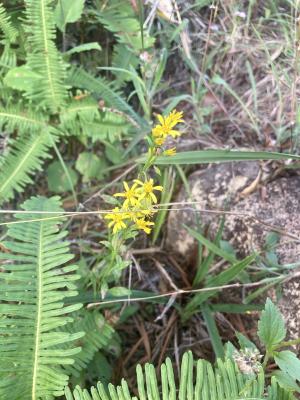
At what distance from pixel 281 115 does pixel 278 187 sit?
0.36m

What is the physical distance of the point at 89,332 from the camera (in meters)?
1.63

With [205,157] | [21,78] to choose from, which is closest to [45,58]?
[21,78]

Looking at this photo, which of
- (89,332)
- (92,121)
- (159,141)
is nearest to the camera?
(159,141)

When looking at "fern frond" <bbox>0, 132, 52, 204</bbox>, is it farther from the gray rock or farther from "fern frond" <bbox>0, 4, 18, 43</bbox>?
the gray rock

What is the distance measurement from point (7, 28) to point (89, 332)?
4.07ft

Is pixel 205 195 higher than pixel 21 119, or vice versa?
pixel 21 119

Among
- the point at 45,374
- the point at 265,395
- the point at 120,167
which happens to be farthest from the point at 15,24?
the point at 265,395

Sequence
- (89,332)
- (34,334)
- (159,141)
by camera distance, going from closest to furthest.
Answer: (159,141) < (34,334) < (89,332)

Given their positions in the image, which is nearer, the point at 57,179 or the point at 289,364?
the point at 289,364

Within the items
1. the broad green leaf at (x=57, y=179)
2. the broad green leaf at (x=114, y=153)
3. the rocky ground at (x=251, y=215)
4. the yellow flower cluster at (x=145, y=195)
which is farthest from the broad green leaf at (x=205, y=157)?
the broad green leaf at (x=57, y=179)

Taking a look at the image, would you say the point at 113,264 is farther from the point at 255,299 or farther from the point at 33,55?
the point at 33,55

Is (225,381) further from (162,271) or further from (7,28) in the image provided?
(7,28)

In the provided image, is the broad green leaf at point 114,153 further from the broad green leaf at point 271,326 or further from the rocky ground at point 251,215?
the broad green leaf at point 271,326

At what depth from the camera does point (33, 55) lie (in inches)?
76.9
